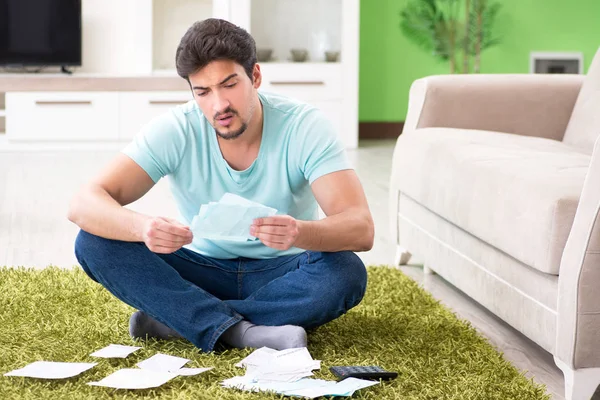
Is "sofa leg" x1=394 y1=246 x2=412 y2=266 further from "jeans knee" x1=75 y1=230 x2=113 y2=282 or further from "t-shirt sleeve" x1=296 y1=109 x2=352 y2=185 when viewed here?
"jeans knee" x1=75 y1=230 x2=113 y2=282

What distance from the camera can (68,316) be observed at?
249 centimetres

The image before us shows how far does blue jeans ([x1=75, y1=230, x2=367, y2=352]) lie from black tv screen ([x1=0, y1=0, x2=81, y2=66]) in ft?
15.8

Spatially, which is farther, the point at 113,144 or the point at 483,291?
the point at 113,144

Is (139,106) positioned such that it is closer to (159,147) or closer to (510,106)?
(510,106)

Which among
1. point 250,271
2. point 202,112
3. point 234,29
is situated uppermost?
point 234,29

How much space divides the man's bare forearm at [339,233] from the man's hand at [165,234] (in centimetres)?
23

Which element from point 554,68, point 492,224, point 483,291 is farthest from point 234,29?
point 554,68

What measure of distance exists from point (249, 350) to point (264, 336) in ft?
0.15

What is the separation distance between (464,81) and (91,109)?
3875 millimetres

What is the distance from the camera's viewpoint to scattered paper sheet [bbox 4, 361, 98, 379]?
6.53ft

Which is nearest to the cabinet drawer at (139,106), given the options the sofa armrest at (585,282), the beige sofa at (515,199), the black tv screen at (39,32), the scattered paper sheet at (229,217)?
the black tv screen at (39,32)

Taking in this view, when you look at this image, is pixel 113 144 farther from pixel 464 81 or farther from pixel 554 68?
pixel 464 81

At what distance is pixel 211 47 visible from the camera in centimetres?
211

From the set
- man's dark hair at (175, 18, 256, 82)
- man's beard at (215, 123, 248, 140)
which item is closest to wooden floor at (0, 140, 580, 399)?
man's beard at (215, 123, 248, 140)
